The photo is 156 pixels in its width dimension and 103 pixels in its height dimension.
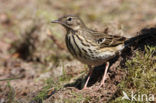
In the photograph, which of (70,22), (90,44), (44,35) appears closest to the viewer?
(90,44)

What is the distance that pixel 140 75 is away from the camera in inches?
197

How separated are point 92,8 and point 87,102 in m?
7.60

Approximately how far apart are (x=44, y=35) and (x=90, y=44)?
369 centimetres

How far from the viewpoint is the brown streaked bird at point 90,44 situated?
227 inches

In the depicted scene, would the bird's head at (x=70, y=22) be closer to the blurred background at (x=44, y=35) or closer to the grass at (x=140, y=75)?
the blurred background at (x=44, y=35)

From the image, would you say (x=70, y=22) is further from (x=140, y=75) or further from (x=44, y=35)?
(x=44, y=35)

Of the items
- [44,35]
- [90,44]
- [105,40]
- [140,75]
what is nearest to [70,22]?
[90,44]

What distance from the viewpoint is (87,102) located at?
523 cm

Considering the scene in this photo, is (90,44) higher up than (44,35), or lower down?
lower down

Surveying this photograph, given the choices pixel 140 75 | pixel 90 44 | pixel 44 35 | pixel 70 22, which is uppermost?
pixel 44 35

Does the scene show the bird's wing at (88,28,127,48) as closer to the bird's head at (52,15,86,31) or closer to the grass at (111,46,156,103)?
the bird's head at (52,15,86,31)

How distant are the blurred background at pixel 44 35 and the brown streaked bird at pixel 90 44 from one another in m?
0.73

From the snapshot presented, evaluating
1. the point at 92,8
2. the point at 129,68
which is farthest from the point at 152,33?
the point at 92,8

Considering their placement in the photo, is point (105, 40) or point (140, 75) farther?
point (105, 40)
